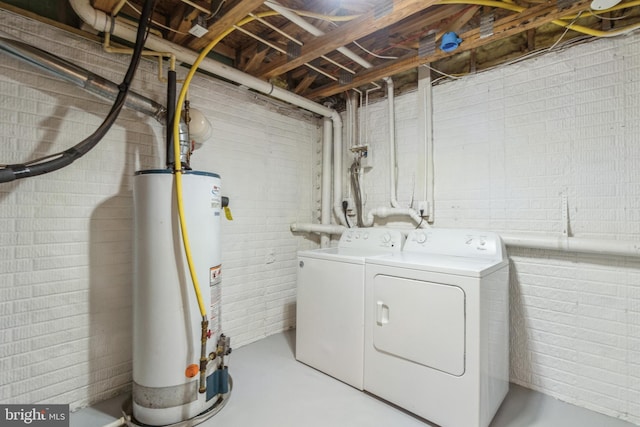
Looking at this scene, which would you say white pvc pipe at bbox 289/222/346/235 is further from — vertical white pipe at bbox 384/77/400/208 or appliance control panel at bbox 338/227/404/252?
vertical white pipe at bbox 384/77/400/208

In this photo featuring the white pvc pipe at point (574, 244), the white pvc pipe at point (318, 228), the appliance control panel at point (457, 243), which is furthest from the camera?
the white pvc pipe at point (318, 228)

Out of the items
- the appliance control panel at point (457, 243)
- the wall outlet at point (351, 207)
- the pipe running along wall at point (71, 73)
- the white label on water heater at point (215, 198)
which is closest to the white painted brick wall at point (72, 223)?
the pipe running along wall at point (71, 73)

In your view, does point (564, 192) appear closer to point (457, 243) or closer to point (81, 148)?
point (457, 243)

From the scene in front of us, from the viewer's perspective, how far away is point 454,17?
1.97m

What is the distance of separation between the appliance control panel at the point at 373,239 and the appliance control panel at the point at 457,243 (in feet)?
0.28

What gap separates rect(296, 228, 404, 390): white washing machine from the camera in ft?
6.50

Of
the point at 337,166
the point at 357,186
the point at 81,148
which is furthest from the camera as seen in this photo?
the point at 337,166

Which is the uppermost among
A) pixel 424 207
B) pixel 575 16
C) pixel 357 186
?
pixel 575 16

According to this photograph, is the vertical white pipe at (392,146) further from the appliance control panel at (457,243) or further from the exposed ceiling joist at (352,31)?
the exposed ceiling joist at (352,31)

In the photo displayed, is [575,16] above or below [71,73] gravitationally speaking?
above

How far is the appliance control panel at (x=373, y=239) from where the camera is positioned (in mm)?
2326

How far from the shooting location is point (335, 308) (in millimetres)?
2092

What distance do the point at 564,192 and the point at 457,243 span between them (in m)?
→ 0.73

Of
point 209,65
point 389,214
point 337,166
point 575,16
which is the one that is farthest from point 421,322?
point 209,65
